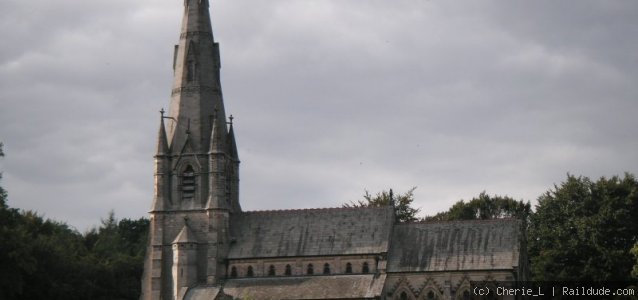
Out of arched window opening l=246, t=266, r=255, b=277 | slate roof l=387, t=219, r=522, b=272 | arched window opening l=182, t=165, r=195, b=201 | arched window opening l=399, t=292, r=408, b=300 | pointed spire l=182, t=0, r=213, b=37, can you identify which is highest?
pointed spire l=182, t=0, r=213, b=37

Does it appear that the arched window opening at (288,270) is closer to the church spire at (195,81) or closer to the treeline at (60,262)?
the church spire at (195,81)

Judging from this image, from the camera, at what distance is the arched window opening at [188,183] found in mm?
82688

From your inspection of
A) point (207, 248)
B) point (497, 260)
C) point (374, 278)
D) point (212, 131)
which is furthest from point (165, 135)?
point (497, 260)

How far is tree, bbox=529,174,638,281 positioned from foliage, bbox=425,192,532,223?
14.3m

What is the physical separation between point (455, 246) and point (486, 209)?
1135 inches

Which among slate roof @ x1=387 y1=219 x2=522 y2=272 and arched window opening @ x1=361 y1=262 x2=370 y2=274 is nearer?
slate roof @ x1=387 y1=219 x2=522 y2=272

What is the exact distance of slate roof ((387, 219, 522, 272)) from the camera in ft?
252

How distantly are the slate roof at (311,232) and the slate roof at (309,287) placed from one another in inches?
73.5

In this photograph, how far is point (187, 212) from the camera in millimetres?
82250

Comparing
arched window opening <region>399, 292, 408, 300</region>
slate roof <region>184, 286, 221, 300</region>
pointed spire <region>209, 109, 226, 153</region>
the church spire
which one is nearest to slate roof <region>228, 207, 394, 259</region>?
arched window opening <region>399, 292, 408, 300</region>

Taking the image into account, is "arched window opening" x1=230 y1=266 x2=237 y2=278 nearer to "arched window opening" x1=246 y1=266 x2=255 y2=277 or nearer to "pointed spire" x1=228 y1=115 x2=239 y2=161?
"arched window opening" x1=246 y1=266 x2=255 y2=277

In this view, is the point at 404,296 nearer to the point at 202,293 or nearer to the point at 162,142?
the point at 202,293

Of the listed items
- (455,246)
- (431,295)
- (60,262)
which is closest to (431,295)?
(431,295)

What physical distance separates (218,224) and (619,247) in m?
28.2
